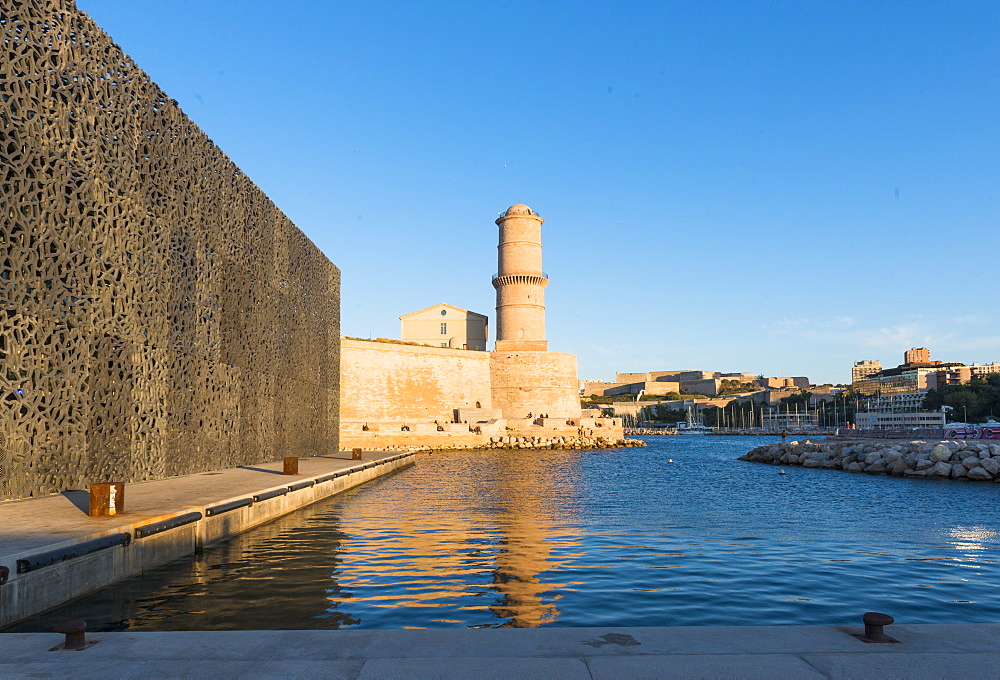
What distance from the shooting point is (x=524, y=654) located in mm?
4664

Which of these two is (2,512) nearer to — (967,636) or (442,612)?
(442,612)

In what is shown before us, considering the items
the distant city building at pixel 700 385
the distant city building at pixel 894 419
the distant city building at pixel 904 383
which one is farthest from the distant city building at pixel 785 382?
the distant city building at pixel 894 419

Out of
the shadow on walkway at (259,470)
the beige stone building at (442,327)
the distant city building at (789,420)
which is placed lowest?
the distant city building at (789,420)

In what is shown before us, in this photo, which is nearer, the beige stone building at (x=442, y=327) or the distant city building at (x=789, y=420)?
the beige stone building at (x=442, y=327)

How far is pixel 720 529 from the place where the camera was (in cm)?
1469

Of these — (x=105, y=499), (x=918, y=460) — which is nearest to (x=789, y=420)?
(x=918, y=460)

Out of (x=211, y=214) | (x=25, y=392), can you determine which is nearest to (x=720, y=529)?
(x=25, y=392)

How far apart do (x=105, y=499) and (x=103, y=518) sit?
13.2 inches

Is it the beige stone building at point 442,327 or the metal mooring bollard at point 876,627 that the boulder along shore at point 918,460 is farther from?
the beige stone building at point 442,327

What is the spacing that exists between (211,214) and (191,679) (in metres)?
19.4

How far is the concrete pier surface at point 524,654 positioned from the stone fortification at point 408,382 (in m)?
46.6

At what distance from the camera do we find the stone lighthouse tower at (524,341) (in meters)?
63.1

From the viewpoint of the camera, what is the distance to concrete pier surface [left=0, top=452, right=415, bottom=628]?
726 centimetres

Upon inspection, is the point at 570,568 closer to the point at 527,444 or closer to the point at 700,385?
the point at 527,444
